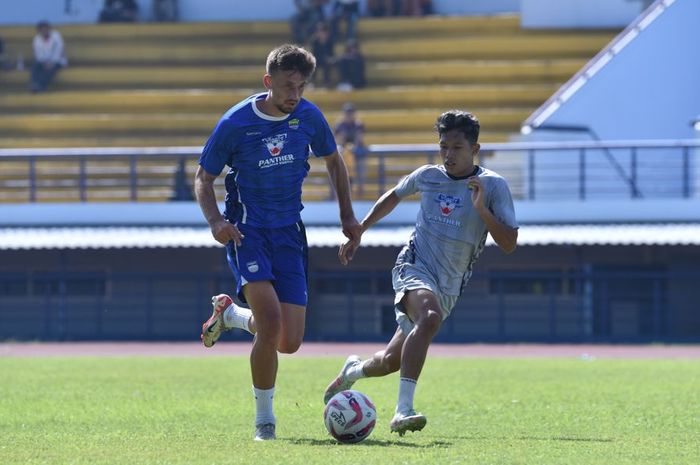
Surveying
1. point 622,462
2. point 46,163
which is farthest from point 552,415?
point 46,163

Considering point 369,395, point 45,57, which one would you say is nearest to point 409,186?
point 369,395

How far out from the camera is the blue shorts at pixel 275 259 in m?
9.69

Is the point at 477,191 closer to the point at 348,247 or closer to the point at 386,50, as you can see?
the point at 348,247

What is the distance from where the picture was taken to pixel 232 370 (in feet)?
61.8

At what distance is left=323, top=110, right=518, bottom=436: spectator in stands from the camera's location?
9.89m

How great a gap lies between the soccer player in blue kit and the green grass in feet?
2.10

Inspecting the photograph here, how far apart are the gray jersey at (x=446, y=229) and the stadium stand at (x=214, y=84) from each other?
1910cm

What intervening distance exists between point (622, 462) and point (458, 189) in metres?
2.47

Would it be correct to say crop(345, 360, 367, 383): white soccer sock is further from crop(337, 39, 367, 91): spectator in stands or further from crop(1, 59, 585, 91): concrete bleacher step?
crop(337, 39, 367, 91): spectator in stands

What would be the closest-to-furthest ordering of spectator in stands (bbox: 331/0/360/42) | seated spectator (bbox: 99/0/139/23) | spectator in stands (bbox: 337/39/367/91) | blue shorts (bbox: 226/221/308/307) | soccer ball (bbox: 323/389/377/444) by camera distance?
soccer ball (bbox: 323/389/377/444) → blue shorts (bbox: 226/221/308/307) → spectator in stands (bbox: 337/39/367/91) → spectator in stands (bbox: 331/0/360/42) → seated spectator (bbox: 99/0/139/23)

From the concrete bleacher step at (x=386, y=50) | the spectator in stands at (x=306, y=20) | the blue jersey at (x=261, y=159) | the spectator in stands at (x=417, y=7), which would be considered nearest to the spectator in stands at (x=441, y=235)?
the blue jersey at (x=261, y=159)

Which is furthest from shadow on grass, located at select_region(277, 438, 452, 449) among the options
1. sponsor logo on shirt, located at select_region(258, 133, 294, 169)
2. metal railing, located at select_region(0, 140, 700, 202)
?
metal railing, located at select_region(0, 140, 700, 202)

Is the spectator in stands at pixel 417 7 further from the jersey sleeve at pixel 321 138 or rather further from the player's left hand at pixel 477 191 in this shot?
the player's left hand at pixel 477 191

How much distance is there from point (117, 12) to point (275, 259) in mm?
27556
